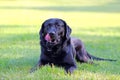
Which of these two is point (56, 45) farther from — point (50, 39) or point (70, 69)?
point (70, 69)

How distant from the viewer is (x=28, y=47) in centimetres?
1297

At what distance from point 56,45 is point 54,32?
1.43 feet

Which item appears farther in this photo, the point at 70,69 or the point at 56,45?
the point at 56,45

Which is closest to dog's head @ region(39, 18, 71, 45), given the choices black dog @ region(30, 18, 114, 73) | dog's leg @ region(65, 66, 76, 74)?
black dog @ region(30, 18, 114, 73)

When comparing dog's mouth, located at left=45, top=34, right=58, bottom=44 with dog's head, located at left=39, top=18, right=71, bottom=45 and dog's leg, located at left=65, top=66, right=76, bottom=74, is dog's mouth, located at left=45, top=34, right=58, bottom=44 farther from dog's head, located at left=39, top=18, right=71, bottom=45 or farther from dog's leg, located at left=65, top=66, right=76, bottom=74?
dog's leg, located at left=65, top=66, right=76, bottom=74

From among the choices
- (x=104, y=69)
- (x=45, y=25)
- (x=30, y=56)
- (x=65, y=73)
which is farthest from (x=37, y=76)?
(x=30, y=56)

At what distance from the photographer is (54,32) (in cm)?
869

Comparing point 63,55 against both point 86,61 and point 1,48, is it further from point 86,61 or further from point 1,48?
point 1,48

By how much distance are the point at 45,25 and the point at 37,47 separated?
4148 millimetres

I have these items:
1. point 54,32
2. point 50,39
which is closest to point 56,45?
point 50,39

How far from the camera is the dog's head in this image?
8.73 m

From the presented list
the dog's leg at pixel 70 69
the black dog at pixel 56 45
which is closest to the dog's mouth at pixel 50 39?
the black dog at pixel 56 45

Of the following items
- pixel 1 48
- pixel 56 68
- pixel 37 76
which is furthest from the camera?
pixel 1 48

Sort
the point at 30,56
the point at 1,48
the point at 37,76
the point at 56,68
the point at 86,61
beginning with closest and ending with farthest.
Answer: the point at 37,76 → the point at 56,68 → the point at 86,61 → the point at 30,56 → the point at 1,48
